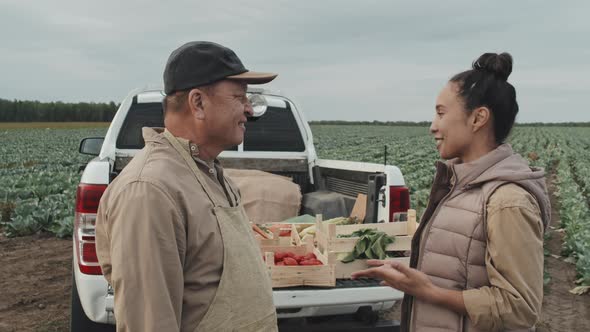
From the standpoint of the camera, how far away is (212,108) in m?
2.04

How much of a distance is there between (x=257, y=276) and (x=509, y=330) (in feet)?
3.23

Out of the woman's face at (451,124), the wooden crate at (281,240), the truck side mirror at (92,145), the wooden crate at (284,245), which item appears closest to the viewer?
the woman's face at (451,124)

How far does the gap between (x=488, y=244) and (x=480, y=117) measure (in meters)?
0.50

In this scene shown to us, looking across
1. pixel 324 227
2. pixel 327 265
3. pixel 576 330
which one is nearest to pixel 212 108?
pixel 327 265

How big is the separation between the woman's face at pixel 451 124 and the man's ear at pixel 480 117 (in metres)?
0.02

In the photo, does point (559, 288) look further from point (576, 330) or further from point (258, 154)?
point (258, 154)

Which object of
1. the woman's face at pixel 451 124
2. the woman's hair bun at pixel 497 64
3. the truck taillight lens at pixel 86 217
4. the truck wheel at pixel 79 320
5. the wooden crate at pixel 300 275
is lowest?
the truck wheel at pixel 79 320

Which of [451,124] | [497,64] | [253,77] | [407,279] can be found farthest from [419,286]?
[253,77]

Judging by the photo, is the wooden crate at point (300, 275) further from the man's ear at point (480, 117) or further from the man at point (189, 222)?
the man's ear at point (480, 117)

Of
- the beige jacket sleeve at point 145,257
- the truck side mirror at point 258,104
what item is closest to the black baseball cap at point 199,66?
the beige jacket sleeve at point 145,257

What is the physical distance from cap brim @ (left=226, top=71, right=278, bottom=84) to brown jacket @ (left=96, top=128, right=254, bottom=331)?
14.9 inches

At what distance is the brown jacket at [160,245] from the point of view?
5.53ft

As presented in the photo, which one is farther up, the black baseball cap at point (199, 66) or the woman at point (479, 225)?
the black baseball cap at point (199, 66)

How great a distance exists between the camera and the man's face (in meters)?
2.04
